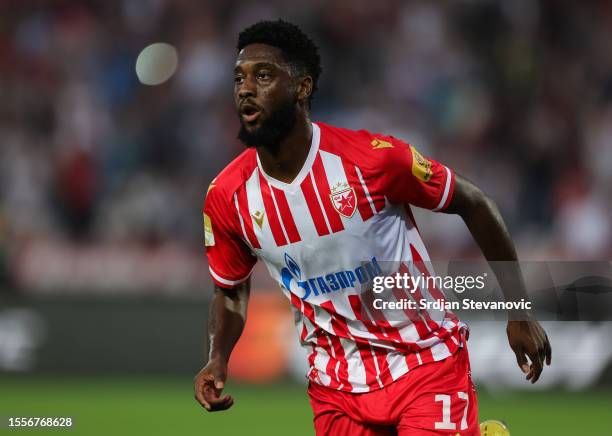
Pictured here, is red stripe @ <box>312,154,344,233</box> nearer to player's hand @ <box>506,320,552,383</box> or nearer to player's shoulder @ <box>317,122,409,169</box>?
player's shoulder @ <box>317,122,409,169</box>

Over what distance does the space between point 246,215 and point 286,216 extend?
0.65 feet

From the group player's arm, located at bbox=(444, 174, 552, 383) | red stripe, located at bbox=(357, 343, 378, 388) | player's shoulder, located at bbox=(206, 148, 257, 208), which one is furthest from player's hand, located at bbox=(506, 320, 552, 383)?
player's shoulder, located at bbox=(206, 148, 257, 208)

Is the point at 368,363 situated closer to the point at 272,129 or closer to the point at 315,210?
the point at 315,210

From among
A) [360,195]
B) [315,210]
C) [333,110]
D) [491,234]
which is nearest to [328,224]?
[315,210]

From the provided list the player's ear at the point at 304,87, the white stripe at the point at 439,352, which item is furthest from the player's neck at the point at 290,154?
the white stripe at the point at 439,352

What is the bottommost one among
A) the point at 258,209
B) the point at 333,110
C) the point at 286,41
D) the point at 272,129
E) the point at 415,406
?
the point at 415,406

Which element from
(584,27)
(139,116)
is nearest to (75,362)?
(139,116)

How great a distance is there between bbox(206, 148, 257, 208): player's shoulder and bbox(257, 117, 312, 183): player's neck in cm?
12

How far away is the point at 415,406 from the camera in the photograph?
4.67 m

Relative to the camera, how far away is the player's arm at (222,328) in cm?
488

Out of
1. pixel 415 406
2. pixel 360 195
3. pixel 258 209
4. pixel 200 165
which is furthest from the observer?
pixel 200 165

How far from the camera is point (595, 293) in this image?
18.3 feet

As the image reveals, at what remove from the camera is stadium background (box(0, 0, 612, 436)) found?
11.3 m

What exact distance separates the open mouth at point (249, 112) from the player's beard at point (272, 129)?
45 mm
